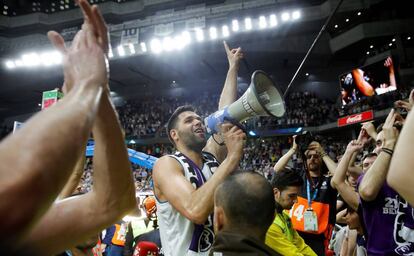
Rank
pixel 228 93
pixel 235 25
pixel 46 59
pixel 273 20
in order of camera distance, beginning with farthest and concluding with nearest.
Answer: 1. pixel 46 59
2. pixel 235 25
3. pixel 273 20
4. pixel 228 93

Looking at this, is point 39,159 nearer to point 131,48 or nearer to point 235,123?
point 235,123

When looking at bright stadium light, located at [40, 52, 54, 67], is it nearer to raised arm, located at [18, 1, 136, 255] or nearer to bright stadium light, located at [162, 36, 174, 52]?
bright stadium light, located at [162, 36, 174, 52]

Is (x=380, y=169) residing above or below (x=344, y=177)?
above

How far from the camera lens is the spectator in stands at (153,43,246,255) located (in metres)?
1.89

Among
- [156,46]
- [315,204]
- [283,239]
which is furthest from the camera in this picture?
[156,46]

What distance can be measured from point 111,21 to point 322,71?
46.7 ft

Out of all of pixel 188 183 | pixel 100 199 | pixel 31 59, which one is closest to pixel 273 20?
Result: pixel 31 59

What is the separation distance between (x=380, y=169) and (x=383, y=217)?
484mm

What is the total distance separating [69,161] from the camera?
2.21ft

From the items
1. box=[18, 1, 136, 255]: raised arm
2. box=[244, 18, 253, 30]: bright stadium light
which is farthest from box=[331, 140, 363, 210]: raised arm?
box=[244, 18, 253, 30]: bright stadium light

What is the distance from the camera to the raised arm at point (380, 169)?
82.0 inches

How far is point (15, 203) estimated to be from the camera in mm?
592

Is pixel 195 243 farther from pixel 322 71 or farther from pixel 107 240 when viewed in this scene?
pixel 322 71

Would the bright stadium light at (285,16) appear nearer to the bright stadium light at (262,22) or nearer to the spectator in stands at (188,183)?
the bright stadium light at (262,22)
